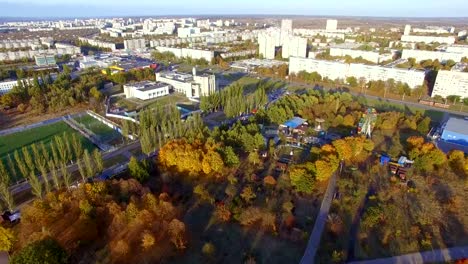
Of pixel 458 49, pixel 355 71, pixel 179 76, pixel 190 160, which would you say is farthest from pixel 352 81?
pixel 458 49

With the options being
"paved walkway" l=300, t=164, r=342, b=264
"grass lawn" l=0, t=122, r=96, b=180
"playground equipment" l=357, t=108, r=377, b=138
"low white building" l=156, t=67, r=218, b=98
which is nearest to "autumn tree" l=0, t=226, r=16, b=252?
"grass lawn" l=0, t=122, r=96, b=180

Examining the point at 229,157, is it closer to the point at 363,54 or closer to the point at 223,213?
the point at 223,213

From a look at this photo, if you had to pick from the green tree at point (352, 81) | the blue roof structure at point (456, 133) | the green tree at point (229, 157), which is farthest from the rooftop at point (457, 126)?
the green tree at point (229, 157)

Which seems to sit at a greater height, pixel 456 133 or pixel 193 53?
pixel 193 53

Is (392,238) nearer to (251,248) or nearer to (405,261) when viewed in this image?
(405,261)

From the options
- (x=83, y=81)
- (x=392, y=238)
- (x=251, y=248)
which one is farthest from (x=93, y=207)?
(x=83, y=81)

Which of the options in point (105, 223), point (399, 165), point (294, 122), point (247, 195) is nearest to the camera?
point (105, 223)

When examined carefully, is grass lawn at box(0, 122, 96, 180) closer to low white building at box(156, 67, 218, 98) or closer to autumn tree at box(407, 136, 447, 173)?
low white building at box(156, 67, 218, 98)
